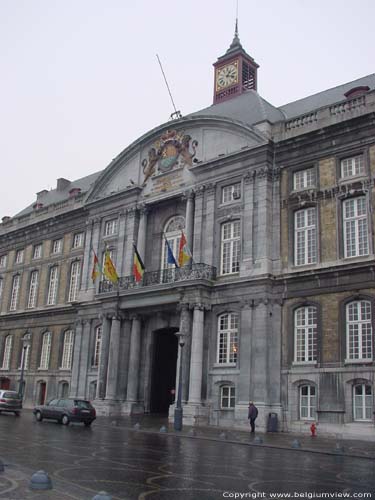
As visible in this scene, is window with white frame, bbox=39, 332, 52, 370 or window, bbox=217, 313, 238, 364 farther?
window with white frame, bbox=39, 332, 52, 370

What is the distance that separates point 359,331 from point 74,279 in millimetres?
23316

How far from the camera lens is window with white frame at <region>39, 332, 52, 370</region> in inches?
1658

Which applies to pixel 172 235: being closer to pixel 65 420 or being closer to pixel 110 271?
pixel 110 271

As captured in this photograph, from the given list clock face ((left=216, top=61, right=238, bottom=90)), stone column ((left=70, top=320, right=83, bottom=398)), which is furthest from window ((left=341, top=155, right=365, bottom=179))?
stone column ((left=70, top=320, right=83, bottom=398))

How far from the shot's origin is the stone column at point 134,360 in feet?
109

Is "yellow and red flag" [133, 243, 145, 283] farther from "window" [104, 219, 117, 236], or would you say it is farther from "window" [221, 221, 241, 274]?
"window" [104, 219, 117, 236]

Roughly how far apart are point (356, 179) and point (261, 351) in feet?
31.4

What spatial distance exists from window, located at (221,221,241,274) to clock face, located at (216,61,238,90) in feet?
60.1

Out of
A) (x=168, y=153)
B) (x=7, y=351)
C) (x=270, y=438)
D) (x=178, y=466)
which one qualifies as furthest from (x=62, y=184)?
(x=178, y=466)

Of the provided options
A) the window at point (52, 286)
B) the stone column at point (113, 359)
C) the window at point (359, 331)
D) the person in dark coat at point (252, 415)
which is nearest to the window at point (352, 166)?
the window at point (359, 331)

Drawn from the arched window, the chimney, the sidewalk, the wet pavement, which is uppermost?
the chimney

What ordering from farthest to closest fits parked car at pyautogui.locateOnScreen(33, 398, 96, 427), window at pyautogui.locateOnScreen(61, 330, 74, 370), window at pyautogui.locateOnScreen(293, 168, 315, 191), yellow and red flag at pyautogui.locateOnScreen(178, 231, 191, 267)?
window at pyautogui.locateOnScreen(61, 330, 74, 370) < yellow and red flag at pyautogui.locateOnScreen(178, 231, 191, 267) < window at pyautogui.locateOnScreen(293, 168, 315, 191) < parked car at pyautogui.locateOnScreen(33, 398, 96, 427)

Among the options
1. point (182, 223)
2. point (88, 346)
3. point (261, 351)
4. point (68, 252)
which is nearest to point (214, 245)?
point (182, 223)

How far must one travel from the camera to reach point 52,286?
4406 centimetres
